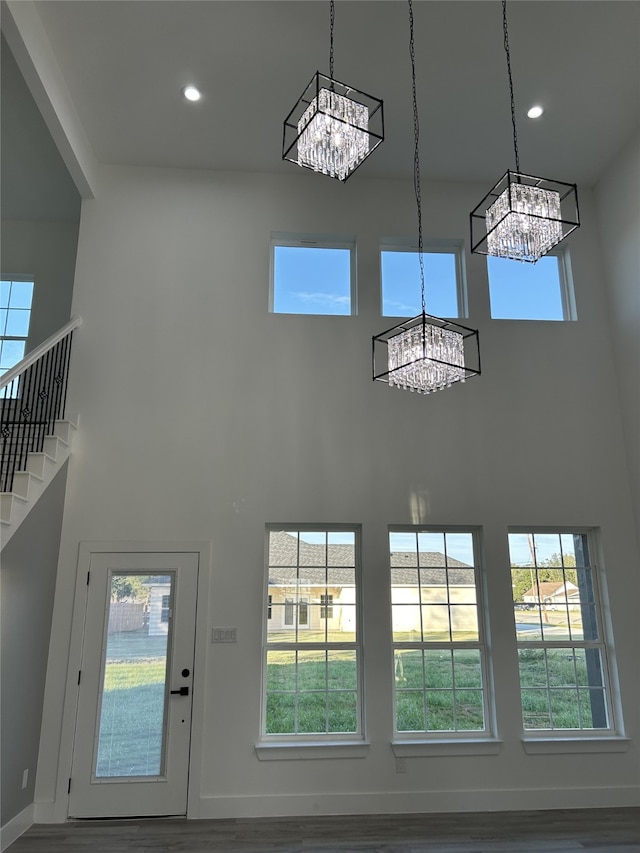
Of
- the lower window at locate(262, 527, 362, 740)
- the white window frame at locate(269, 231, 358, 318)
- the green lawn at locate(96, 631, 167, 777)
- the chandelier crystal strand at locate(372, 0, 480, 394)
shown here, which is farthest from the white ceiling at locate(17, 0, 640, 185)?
the green lawn at locate(96, 631, 167, 777)

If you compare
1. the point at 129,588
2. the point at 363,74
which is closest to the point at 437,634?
the point at 129,588

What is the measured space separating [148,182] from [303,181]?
1.50 m

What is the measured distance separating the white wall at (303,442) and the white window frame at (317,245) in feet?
0.28

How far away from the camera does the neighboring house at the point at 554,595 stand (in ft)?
17.3

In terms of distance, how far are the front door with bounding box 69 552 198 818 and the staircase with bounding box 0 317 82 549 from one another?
0.95m

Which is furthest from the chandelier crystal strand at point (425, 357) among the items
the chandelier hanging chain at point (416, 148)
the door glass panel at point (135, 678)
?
the door glass panel at point (135, 678)

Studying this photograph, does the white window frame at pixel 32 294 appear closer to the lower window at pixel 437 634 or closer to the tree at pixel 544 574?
the lower window at pixel 437 634

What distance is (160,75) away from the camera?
4785 mm

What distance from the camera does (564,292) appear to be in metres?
6.01

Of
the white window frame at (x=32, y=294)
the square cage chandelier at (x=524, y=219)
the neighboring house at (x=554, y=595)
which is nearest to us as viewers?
the square cage chandelier at (x=524, y=219)

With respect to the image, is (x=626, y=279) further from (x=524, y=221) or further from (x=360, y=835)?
(x=360, y=835)

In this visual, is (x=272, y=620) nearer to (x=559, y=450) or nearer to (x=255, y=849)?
(x=255, y=849)

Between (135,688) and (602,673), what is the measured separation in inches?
154

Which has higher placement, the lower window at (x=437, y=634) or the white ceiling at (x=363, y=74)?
the white ceiling at (x=363, y=74)
